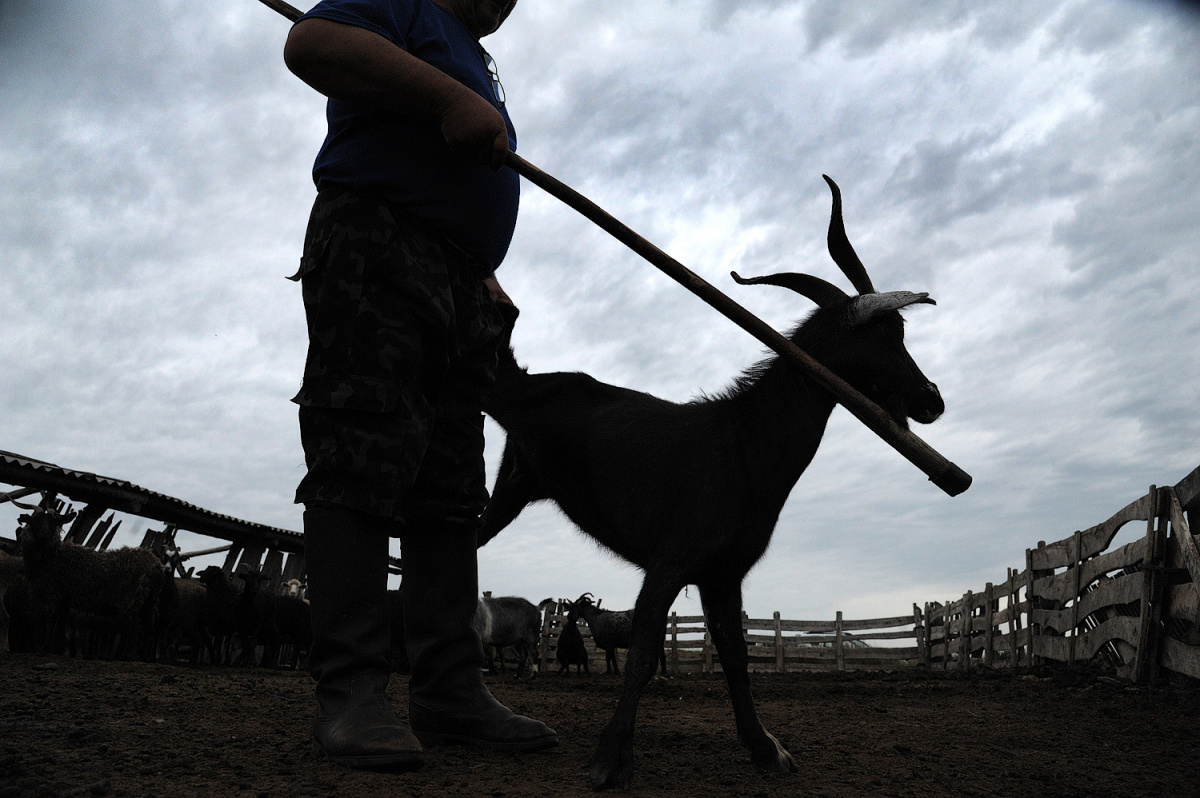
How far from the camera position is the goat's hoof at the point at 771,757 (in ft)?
8.98

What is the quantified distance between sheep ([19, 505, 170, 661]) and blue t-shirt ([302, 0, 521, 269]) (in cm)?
924

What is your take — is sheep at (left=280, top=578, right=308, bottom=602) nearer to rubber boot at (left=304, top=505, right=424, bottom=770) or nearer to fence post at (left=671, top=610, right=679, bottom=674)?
fence post at (left=671, top=610, right=679, bottom=674)

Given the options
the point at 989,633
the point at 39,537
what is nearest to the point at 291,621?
the point at 39,537

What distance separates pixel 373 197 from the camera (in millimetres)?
2455

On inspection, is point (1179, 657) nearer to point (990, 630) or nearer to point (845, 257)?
point (845, 257)

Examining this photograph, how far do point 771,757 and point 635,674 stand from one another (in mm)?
583

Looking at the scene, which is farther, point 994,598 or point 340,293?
point 994,598

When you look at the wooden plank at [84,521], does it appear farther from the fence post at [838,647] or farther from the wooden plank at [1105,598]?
A: the fence post at [838,647]

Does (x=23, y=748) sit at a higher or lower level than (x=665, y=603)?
lower

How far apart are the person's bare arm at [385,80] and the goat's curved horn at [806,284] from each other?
1.48 m

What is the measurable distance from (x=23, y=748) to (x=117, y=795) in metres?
0.66

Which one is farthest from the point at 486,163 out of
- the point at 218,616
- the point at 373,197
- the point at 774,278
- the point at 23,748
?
the point at 218,616

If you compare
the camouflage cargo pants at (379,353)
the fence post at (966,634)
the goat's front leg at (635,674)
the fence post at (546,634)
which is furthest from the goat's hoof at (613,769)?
the fence post at (546,634)

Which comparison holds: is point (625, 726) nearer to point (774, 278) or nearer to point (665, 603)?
point (665, 603)
